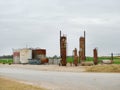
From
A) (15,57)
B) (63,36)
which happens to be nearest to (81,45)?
(63,36)

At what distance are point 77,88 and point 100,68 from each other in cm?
2459

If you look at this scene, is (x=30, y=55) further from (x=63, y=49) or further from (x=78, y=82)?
(x=78, y=82)

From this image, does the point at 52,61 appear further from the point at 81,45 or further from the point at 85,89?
the point at 85,89

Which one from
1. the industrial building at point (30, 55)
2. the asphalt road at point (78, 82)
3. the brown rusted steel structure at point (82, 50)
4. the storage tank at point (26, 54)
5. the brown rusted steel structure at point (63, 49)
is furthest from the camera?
the storage tank at point (26, 54)

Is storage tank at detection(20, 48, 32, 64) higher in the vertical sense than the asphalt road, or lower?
higher

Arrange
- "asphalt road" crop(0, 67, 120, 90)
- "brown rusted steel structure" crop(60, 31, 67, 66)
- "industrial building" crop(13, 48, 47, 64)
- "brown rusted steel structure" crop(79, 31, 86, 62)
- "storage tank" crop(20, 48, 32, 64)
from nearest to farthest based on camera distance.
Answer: "asphalt road" crop(0, 67, 120, 90) → "brown rusted steel structure" crop(60, 31, 67, 66) → "brown rusted steel structure" crop(79, 31, 86, 62) → "industrial building" crop(13, 48, 47, 64) → "storage tank" crop(20, 48, 32, 64)

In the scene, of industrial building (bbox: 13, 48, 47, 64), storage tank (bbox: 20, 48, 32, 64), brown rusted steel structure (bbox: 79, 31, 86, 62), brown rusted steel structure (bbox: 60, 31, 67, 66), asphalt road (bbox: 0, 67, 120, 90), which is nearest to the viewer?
asphalt road (bbox: 0, 67, 120, 90)

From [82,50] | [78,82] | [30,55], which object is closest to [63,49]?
[82,50]

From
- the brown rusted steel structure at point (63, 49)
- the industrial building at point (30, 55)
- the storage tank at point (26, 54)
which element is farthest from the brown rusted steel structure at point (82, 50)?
the storage tank at point (26, 54)

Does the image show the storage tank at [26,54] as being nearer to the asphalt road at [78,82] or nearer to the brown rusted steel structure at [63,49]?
the brown rusted steel structure at [63,49]

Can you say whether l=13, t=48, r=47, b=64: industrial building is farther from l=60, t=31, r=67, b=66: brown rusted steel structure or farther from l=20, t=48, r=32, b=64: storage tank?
l=60, t=31, r=67, b=66: brown rusted steel structure

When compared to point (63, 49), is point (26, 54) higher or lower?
lower

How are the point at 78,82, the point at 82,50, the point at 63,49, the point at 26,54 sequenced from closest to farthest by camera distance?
the point at 78,82
the point at 63,49
the point at 82,50
the point at 26,54

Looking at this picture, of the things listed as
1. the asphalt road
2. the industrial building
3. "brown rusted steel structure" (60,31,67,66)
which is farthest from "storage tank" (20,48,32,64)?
the asphalt road
